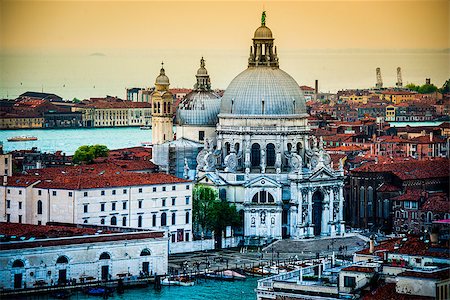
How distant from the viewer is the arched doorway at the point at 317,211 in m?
42.7

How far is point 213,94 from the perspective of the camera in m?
46.1

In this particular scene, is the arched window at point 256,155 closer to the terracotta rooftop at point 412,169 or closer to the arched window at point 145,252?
the terracotta rooftop at point 412,169

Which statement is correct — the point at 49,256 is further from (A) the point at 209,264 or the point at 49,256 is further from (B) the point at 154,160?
(B) the point at 154,160

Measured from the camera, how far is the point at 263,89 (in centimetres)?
4325

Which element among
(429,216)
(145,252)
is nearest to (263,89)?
(429,216)

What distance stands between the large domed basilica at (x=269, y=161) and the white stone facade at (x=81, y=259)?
23.0 ft

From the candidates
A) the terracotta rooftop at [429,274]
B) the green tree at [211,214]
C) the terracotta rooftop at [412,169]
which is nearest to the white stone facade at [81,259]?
the green tree at [211,214]

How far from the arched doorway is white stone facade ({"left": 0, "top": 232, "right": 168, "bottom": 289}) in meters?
8.24

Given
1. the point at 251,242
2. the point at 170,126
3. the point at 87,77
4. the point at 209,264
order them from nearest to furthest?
the point at 209,264, the point at 251,242, the point at 170,126, the point at 87,77

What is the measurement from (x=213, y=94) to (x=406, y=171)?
5.43 m

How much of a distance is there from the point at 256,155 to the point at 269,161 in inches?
13.8

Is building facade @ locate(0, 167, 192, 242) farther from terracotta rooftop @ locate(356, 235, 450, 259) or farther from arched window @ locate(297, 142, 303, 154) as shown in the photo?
terracotta rooftop @ locate(356, 235, 450, 259)

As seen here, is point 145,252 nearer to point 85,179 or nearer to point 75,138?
point 85,179

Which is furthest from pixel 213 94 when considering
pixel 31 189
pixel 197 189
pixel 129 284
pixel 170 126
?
pixel 129 284
